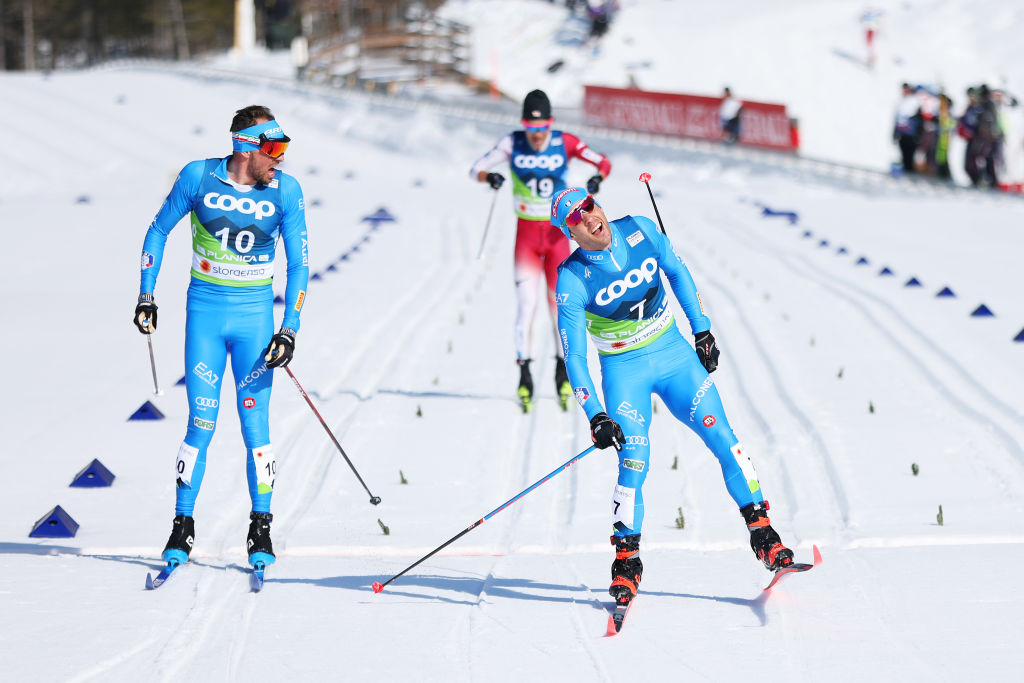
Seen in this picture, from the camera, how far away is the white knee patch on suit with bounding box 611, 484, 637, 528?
5.77m

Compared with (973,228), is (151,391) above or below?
below

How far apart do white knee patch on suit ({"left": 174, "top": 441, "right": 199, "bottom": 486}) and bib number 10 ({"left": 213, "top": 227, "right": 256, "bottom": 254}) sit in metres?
1.05

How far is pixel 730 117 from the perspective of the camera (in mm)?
26828

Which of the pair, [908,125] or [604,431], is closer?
[604,431]

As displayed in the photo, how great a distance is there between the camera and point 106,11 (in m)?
72.7

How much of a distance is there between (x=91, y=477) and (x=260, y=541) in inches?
85.2

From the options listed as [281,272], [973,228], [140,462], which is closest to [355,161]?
[281,272]

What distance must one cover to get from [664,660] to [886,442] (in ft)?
12.8

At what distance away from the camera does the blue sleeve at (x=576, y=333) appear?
569cm

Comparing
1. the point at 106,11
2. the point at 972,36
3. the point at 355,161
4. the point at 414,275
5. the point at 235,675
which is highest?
the point at 106,11

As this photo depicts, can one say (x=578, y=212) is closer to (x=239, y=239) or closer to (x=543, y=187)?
(x=239, y=239)

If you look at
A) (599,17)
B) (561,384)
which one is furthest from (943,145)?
(599,17)

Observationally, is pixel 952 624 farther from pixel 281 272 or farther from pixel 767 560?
pixel 281 272

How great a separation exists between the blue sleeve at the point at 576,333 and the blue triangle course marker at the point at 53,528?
123 inches
